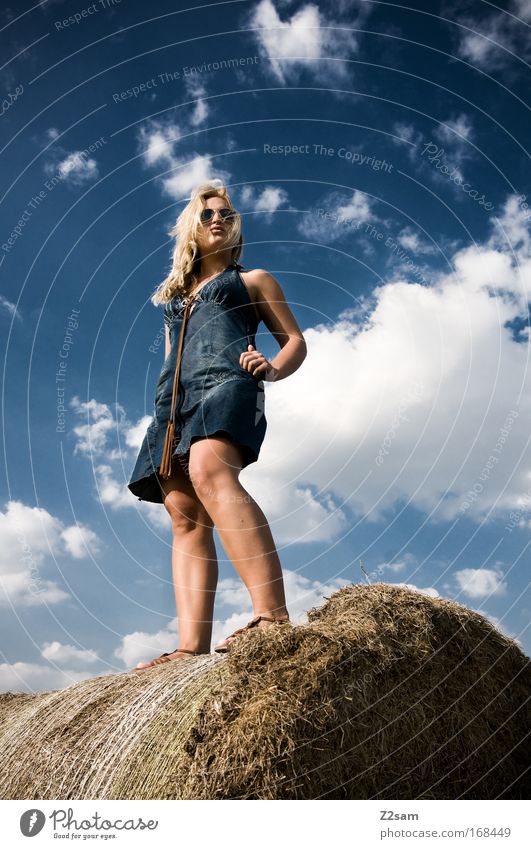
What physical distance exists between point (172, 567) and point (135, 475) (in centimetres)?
53

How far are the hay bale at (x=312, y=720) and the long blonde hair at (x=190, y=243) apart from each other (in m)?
2.03

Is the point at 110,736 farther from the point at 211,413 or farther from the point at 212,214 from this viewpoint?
the point at 212,214

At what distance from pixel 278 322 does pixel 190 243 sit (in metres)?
0.76

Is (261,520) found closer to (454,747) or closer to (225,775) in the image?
(225,775)

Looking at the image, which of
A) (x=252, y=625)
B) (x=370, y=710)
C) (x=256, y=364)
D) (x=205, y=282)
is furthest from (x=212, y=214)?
(x=370, y=710)

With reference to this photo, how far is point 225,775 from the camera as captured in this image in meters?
2.46

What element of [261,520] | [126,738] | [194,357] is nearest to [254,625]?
[261,520]

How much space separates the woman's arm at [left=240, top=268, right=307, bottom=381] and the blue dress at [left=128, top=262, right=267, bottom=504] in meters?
0.06

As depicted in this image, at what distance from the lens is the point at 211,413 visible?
11.4ft

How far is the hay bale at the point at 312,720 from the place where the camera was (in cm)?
257

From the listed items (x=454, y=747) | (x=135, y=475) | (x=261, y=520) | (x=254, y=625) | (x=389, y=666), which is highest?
(x=135, y=475)

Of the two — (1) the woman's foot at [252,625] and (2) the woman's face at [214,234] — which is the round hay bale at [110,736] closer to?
(1) the woman's foot at [252,625]

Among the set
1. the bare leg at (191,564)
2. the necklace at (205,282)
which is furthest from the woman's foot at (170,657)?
the necklace at (205,282)
